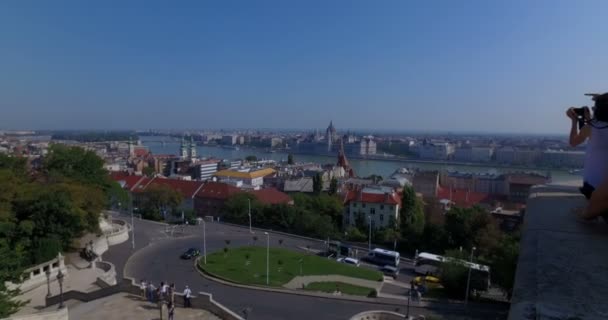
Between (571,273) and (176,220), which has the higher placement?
(571,273)

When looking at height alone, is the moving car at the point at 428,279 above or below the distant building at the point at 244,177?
below

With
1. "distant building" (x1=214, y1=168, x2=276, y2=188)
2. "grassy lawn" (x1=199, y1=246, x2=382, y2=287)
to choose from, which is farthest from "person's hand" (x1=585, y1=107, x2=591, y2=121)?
"distant building" (x1=214, y1=168, x2=276, y2=188)

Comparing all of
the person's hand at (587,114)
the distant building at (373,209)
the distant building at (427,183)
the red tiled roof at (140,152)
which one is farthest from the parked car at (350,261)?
the red tiled roof at (140,152)

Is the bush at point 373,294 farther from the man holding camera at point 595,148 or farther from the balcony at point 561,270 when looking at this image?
the balcony at point 561,270

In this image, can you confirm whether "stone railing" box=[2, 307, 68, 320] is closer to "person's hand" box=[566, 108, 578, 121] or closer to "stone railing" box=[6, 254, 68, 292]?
"stone railing" box=[6, 254, 68, 292]

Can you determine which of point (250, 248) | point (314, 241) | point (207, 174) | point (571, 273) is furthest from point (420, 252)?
point (207, 174)

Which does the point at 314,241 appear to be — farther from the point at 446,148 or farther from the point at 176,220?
the point at 446,148
